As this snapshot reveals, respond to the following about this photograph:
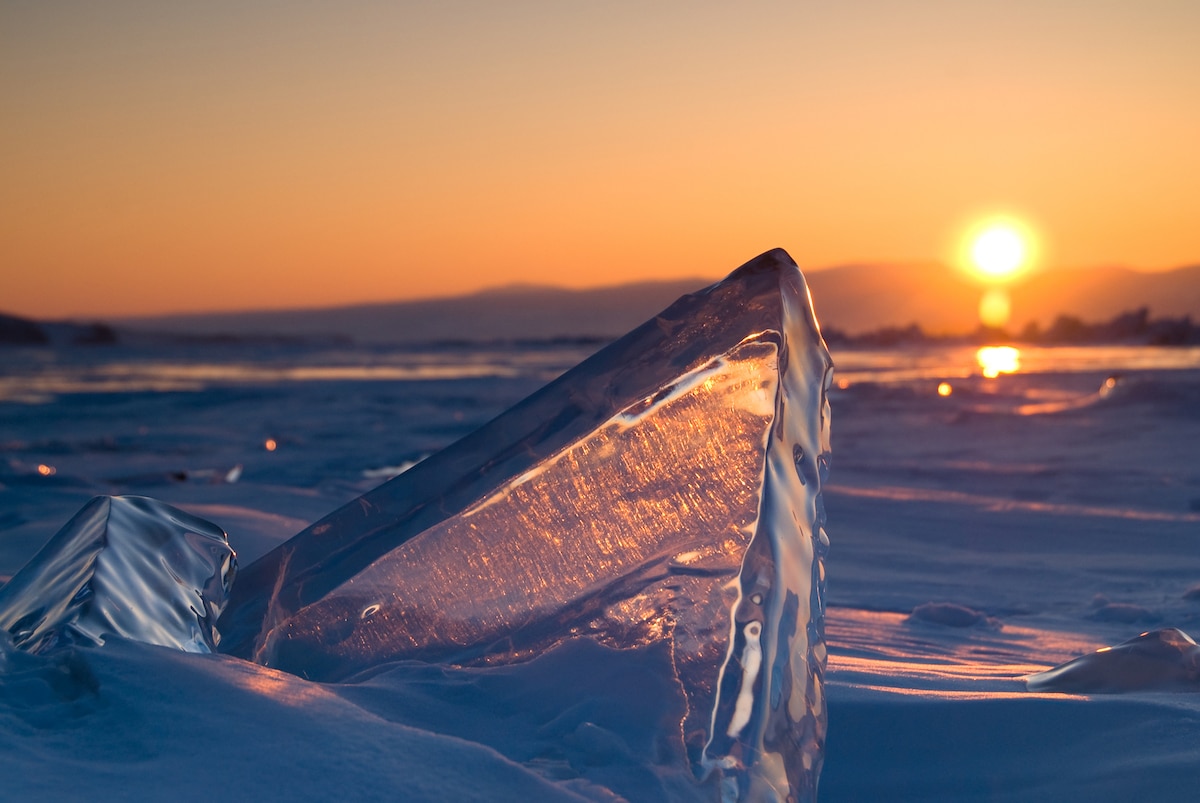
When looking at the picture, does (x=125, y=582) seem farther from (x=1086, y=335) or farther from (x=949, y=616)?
(x=1086, y=335)

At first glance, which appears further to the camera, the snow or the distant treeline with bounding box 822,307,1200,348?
the distant treeline with bounding box 822,307,1200,348

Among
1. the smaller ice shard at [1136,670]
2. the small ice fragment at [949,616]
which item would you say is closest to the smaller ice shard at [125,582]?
the smaller ice shard at [1136,670]

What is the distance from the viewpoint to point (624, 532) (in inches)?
41.1

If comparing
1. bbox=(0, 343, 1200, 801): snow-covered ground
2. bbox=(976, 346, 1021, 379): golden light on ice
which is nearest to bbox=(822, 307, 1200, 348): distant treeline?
bbox=(976, 346, 1021, 379): golden light on ice

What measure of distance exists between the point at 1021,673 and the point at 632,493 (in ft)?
2.78

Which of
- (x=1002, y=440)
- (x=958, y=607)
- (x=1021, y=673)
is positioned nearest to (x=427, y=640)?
(x=1021, y=673)

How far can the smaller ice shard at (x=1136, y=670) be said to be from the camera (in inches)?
50.4

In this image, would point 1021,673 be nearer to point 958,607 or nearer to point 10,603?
point 958,607

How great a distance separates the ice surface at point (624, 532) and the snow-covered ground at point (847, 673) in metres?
0.07

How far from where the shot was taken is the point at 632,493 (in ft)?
3.44

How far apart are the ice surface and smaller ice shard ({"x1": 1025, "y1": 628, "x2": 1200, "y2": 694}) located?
0.60 metres

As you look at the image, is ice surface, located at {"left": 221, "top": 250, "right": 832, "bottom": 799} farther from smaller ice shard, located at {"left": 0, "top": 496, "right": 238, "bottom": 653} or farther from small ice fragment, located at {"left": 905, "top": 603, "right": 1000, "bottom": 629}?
small ice fragment, located at {"left": 905, "top": 603, "right": 1000, "bottom": 629}

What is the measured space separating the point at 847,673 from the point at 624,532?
50 centimetres

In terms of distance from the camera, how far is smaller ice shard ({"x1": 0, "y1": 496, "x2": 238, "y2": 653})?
94cm
